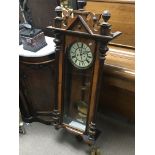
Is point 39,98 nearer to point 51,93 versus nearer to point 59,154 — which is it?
point 51,93

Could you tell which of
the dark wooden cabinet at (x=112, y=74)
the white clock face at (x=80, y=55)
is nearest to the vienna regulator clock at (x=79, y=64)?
the white clock face at (x=80, y=55)

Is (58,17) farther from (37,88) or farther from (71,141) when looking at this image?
(71,141)

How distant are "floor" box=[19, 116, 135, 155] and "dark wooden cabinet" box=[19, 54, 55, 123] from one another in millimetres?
102

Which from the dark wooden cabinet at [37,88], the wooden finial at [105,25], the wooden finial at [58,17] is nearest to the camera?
the wooden finial at [105,25]

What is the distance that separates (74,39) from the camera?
54.7 inches

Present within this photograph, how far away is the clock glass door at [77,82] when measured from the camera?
1402 millimetres

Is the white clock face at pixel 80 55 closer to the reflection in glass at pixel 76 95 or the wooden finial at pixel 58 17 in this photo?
the reflection in glass at pixel 76 95

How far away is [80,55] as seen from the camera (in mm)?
1425

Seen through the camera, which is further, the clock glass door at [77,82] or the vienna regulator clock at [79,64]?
the clock glass door at [77,82]

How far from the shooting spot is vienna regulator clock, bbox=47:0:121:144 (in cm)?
128

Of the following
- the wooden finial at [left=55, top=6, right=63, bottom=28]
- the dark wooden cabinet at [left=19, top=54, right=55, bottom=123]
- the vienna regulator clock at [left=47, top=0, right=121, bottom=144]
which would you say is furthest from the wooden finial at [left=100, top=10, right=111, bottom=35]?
the dark wooden cabinet at [left=19, top=54, right=55, bottom=123]

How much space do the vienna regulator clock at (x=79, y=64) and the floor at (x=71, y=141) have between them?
7.3 inches
